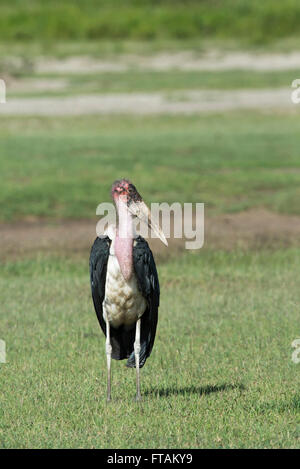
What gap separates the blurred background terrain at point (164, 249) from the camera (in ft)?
19.5

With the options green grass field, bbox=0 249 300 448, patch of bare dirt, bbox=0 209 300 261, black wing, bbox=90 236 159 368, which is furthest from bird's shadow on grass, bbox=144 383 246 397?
patch of bare dirt, bbox=0 209 300 261

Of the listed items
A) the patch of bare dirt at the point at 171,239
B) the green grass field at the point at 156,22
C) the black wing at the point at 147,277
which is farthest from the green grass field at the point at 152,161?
the green grass field at the point at 156,22

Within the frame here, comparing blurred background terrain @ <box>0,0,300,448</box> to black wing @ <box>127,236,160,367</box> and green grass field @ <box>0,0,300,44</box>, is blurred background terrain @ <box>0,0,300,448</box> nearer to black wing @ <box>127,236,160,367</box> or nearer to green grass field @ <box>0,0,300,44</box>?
black wing @ <box>127,236,160,367</box>

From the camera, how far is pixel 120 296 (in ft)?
19.8

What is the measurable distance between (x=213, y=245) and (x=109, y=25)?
38.6 m

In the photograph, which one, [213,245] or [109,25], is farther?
[109,25]

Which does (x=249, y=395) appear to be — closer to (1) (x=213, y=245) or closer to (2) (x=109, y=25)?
(1) (x=213, y=245)

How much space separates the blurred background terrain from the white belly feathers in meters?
0.52

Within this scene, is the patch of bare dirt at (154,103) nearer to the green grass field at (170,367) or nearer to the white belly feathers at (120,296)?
the green grass field at (170,367)

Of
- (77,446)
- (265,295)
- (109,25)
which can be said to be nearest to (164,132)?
(265,295)

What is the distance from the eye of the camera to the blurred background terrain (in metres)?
5.94

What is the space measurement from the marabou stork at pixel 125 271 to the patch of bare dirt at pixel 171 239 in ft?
16.7

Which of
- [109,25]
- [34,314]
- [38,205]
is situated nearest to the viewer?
Answer: [34,314]
